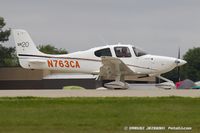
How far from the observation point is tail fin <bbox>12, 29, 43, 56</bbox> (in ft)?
105

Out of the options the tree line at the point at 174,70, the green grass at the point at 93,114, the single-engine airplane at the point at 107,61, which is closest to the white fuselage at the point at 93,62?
the single-engine airplane at the point at 107,61

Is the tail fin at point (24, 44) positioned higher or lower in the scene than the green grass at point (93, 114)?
higher

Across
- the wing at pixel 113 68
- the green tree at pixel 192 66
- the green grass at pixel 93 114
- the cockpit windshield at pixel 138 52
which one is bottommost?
the green tree at pixel 192 66

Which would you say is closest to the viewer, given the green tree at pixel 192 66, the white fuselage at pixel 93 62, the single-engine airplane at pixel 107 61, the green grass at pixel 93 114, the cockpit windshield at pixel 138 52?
the green grass at pixel 93 114

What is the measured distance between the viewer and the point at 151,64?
30172mm

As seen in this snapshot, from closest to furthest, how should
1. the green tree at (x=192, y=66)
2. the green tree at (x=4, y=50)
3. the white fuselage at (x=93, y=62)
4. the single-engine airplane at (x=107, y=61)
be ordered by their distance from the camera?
the single-engine airplane at (x=107, y=61) < the white fuselage at (x=93, y=62) < the green tree at (x=4, y=50) < the green tree at (x=192, y=66)

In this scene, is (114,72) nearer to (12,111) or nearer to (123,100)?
(123,100)

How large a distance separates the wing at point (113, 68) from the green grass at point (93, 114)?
11.2m

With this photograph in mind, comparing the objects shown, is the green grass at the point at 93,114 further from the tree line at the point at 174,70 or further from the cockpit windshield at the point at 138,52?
the tree line at the point at 174,70

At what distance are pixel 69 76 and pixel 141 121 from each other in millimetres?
50360

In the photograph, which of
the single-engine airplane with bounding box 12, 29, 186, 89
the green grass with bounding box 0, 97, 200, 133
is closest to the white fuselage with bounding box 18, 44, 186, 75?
the single-engine airplane with bounding box 12, 29, 186, 89

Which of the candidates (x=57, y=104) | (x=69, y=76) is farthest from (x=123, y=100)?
(x=69, y=76)

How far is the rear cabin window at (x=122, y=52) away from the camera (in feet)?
96.0

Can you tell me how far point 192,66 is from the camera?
95.1m
